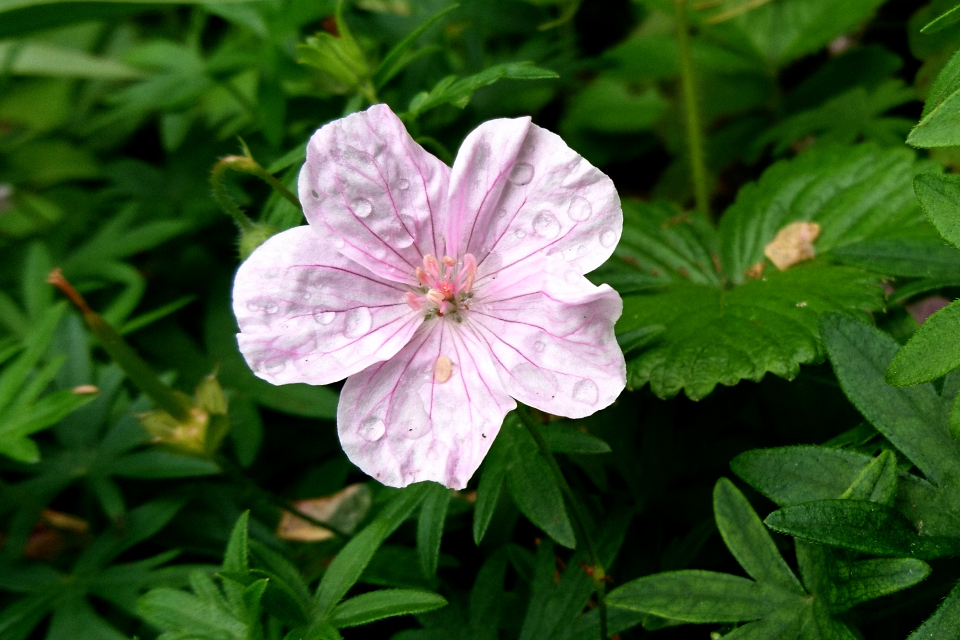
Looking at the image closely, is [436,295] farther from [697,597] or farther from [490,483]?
[697,597]

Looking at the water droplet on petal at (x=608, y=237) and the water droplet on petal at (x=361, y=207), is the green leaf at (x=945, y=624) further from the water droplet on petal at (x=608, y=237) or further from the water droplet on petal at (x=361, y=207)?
the water droplet on petal at (x=361, y=207)

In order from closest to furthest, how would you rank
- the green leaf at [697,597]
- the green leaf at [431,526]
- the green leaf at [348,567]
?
1. the green leaf at [697,597]
2. the green leaf at [348,567]
3. the green leaf at [431,526]

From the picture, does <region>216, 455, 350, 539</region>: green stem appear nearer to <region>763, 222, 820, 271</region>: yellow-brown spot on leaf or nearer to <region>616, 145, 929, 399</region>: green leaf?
<region>616, 145, 929, 399</region>: green leaf

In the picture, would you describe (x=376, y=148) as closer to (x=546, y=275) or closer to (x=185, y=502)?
(x=546, y=275)

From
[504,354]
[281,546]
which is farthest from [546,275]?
[281,546]

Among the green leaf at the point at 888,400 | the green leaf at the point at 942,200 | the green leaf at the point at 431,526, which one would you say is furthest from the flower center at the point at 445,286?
the green leaf at the point at 942,200

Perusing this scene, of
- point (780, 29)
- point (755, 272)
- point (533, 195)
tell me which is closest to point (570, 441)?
point (533, 195)
